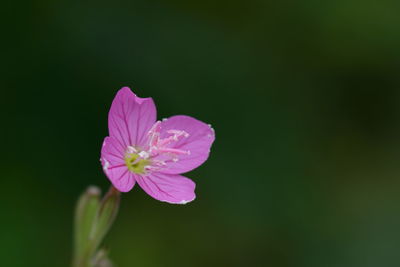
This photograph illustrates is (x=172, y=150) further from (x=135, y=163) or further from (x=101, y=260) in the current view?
(x=101, y=260)

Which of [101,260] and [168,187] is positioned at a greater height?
[168,187]

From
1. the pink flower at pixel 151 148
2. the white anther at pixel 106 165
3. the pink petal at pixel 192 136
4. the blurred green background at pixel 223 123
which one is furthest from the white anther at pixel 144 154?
the blurred green background at pixel 223 123

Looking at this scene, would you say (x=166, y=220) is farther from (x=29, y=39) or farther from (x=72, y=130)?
(x=29, y=39)

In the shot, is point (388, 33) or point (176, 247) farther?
point (388, 33)

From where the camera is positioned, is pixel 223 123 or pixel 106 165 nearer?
pixel 106 165

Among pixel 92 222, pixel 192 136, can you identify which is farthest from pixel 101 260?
pixel 192 136

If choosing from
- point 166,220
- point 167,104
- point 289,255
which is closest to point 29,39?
point 167,104

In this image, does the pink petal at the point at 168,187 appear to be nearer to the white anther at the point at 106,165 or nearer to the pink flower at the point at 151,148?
the pink flower at the point at 151,148
